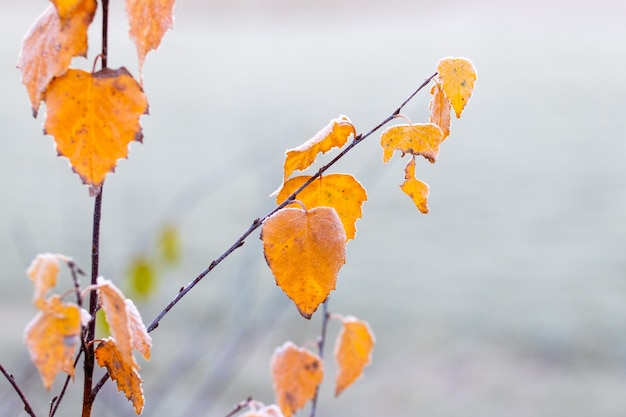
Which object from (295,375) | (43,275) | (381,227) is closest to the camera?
(43,275)

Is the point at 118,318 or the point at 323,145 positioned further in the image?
the point at 323,145

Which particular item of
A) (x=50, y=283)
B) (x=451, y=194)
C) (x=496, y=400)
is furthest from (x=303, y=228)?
(x=451, y=194)

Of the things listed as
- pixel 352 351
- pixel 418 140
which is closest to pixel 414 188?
pixel 418 140

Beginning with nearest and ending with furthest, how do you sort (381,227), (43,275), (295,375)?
1. (43,275)
2. (295,375)
3. (381,227)

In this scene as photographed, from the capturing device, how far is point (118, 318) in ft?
1.27

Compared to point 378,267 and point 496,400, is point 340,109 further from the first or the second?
point 496,400

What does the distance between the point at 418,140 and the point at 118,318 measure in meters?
0.20

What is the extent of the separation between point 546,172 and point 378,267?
1317mm

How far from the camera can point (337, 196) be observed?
0.51 m

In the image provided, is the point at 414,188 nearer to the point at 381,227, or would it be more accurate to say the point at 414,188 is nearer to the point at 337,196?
the point at 337,196

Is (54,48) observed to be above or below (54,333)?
above

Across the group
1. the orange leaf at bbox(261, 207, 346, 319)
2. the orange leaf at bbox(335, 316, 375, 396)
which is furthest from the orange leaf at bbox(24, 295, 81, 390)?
the orange leaf at bbox(335, 316, 375, 396)

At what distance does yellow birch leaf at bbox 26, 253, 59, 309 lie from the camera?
36 cm

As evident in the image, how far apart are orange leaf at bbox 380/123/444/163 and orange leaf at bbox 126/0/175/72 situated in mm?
150
